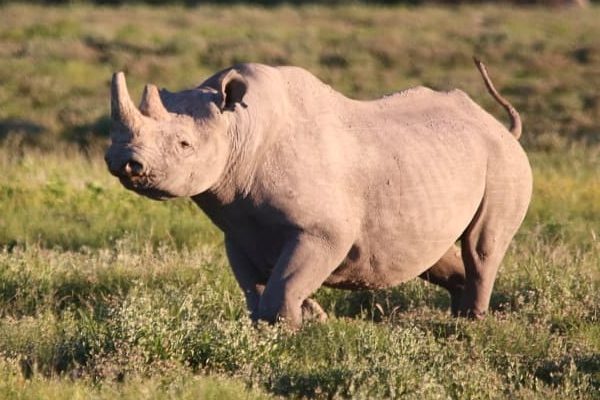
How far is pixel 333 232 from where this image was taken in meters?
8.24

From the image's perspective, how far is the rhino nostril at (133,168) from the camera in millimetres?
7500

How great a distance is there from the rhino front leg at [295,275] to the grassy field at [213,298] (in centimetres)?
16

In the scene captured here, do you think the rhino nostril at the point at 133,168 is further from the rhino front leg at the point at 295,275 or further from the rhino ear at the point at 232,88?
the rhino front leg at the point at 295,275

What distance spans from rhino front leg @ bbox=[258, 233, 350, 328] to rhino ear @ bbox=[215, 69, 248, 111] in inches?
31.2

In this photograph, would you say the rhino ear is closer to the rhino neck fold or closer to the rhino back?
the rhino neck fold

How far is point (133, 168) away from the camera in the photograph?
7531 mm

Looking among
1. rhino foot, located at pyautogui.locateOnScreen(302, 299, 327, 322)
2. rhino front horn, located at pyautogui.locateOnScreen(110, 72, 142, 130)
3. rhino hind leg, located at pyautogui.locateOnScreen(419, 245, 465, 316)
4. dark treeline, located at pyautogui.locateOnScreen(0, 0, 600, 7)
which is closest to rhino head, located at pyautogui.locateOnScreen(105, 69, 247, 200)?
rhino front horn, located at pyautogui.locateOnScreen(110, 72, 142, 130)

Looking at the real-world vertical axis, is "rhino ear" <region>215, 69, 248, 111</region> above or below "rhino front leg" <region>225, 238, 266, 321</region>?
above

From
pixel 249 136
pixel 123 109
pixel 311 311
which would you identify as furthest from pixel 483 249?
pixel 123 109

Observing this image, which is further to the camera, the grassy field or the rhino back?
the rhino back

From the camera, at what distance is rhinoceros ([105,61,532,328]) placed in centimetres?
781

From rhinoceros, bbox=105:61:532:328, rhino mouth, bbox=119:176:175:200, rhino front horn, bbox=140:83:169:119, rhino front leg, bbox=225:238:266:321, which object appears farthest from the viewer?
rhino front leg, bbox=225:238:266:321

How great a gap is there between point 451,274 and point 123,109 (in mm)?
3241

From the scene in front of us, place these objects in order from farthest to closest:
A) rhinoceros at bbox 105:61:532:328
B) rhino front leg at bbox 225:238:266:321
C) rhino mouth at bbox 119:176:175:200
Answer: rhino front leg at bbox 225:238:266:321, rhinoceros at bbox 105:61:532:328, rhino mouth at bbox 119:176:175:200
